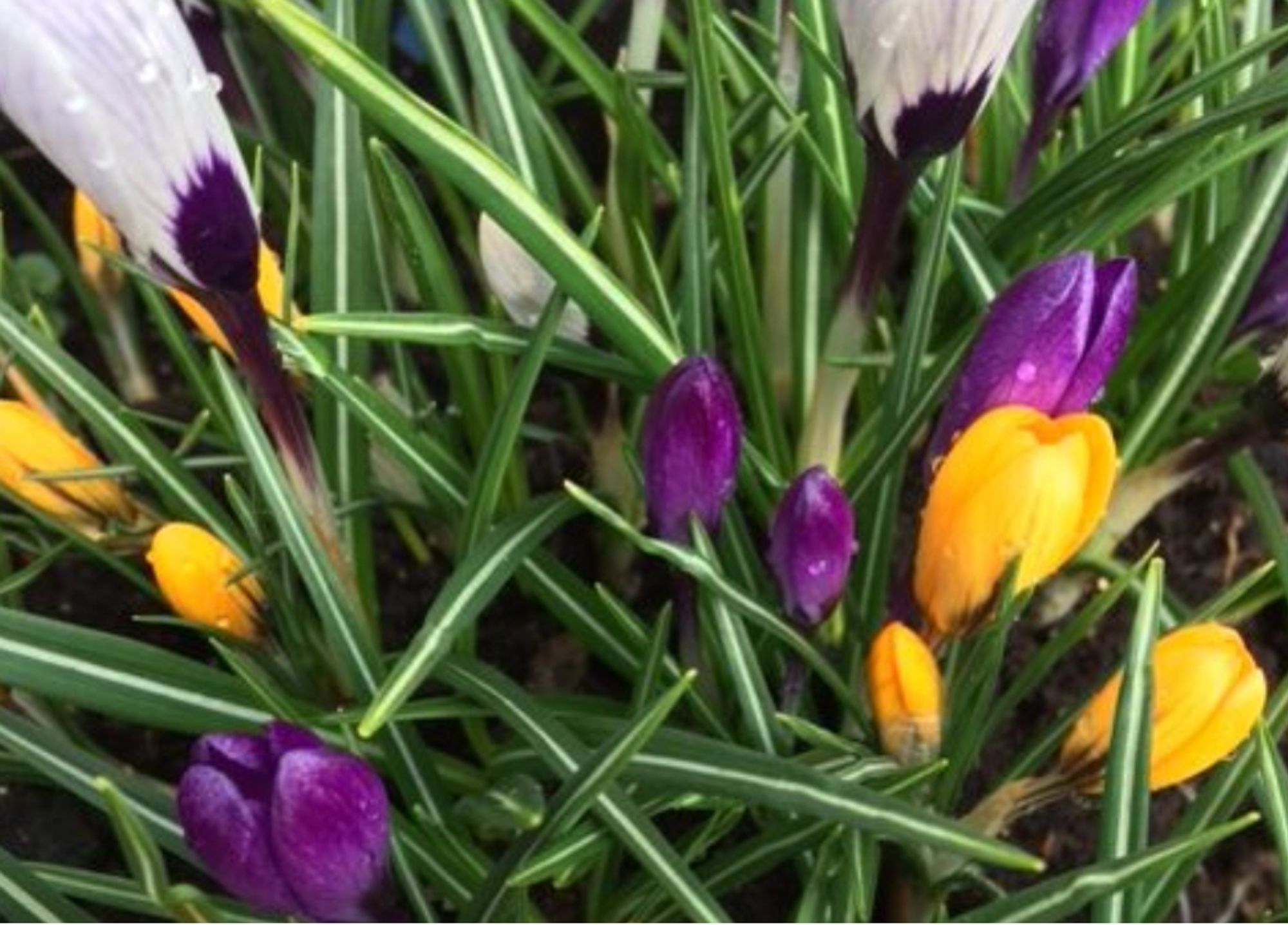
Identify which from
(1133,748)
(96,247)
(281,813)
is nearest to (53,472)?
(96,247)

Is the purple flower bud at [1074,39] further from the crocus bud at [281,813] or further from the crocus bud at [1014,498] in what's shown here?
the crocus bud at [281,813]

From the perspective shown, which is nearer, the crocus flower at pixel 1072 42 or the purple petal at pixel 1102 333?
the purple petal at pixel 1102 333

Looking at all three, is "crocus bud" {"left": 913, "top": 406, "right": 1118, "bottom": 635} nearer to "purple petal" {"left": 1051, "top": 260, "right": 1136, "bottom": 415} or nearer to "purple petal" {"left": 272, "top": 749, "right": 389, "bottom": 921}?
"purple petal" {"left": 1051, "top": 260, "right": 1136, "bottom": 415}

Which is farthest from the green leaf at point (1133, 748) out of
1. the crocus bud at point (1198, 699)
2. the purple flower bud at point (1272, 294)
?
the purple flower bud at point (1272, 294)

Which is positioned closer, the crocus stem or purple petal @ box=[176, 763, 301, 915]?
purple petal @ box=[176, 763, 301, 915]

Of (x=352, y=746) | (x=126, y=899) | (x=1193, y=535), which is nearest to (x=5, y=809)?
(x=126, y=899)

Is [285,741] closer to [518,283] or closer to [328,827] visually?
[328,827]

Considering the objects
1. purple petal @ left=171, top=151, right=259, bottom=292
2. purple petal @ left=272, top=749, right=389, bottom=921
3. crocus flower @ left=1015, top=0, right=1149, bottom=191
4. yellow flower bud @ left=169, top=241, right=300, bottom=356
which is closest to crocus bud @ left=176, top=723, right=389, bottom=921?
purple petal @ left=272, top=749, right=389, bottom=921

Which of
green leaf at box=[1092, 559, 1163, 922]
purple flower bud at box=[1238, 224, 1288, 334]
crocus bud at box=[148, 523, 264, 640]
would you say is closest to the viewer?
green leaf at box=[1092, 559, 1163, 922]
